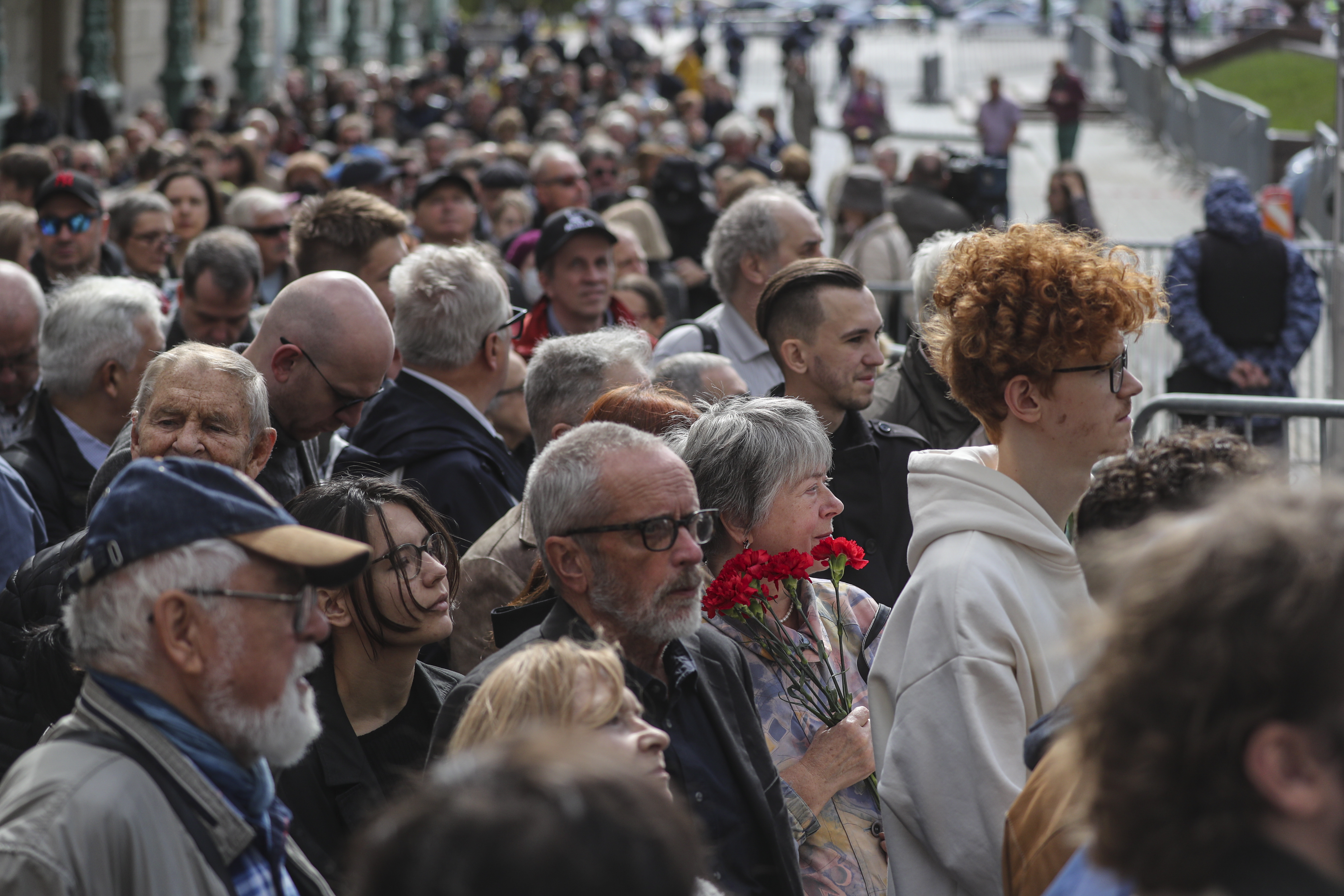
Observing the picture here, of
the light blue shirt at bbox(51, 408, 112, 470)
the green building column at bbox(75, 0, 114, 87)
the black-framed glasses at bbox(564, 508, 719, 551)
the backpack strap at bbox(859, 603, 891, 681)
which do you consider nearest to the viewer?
the black-framed glasses at bbox(564, 508, 719, 551)

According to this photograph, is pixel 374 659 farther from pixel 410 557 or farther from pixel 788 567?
pixel 788 567

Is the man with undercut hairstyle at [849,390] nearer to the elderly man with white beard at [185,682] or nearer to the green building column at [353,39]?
the elderly man with white beard at [185,682]

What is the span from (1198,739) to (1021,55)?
56.1m

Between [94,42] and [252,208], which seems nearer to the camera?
[252,208]

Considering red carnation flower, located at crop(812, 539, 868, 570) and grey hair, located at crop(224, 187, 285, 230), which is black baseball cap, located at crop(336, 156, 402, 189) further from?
red carnation flower, located at crop(812, 539, 868, 570)

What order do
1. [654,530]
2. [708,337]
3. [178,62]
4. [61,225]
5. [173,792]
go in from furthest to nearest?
[178,62] < [61,225] < [708,337] < [654,530] < [173,792]

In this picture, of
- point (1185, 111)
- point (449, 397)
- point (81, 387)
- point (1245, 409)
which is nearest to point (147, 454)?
point (81, 387)

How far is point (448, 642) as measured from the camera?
408 centimetres

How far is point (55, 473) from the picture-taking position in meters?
4.71

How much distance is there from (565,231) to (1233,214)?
4.09 meters

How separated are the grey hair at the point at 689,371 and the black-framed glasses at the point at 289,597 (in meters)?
2.63

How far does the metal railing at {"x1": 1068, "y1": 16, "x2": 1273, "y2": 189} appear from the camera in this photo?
22.6 meters

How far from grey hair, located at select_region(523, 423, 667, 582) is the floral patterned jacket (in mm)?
592

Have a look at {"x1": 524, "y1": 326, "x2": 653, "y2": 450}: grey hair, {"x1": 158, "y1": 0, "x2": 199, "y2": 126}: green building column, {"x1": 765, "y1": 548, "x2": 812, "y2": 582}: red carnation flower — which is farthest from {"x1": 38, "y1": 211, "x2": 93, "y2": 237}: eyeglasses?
{"x1": 158, "y1": 0, "x2": 199, "y2": 126}: green building column
